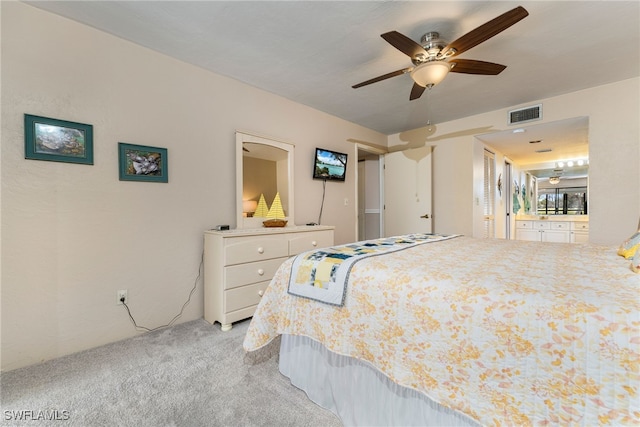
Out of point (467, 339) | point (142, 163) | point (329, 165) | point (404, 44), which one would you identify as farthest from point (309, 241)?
point (467, 339)

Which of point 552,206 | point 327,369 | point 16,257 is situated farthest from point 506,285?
point 552,206

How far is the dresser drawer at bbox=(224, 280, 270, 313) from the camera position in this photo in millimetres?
2291

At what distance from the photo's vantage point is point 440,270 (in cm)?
119

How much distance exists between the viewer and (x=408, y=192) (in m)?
4.42

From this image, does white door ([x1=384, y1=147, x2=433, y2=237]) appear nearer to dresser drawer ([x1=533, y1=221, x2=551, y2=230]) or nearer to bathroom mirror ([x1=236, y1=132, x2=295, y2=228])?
bathroom mirror ([x1=236, y1=132, x2=295, y2=228])

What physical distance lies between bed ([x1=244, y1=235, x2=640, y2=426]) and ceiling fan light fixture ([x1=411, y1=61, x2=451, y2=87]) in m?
1.39

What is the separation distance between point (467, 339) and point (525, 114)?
12.1 feet

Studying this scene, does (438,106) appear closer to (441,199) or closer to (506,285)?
(441,199)

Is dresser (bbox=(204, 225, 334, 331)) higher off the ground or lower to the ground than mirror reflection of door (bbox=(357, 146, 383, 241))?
lower

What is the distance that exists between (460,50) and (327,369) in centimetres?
223

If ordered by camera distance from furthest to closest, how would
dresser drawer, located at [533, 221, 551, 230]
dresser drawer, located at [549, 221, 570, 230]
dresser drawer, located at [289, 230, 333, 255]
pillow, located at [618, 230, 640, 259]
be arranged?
dresser drawer, located at [533, 221, 551, 230], dresser drawer, located at [549, 221, 570, 230], dresser drawer, located at [289, 230, 333, 255], pillow, located at [618, 230, 640, 259]

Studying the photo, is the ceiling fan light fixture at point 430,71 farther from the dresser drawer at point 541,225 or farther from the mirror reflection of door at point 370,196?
the dresser drawer at point 541,225

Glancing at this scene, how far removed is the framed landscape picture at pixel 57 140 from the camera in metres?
1.76

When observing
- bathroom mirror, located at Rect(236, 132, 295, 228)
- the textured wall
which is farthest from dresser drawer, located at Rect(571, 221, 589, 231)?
the textured wall
